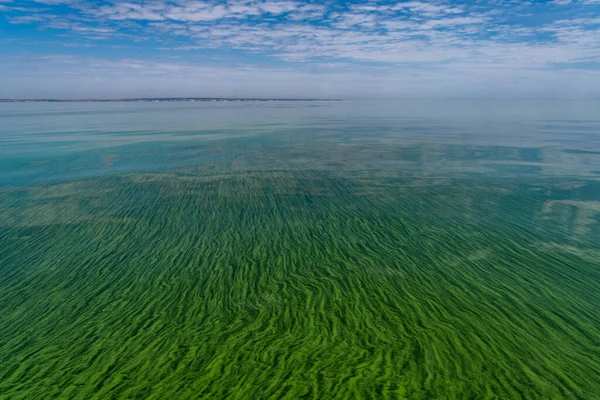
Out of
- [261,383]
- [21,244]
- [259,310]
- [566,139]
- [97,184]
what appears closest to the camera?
[261,383]

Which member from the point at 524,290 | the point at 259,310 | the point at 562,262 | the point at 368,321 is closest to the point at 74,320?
the point at 259,310

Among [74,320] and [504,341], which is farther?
[74,320]

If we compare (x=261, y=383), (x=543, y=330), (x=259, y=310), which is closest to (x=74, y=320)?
(x=259, y=310)

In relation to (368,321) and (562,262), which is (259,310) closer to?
(368,321)

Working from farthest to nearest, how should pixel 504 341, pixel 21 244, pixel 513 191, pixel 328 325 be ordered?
pixel 513 191
pixel 21 244
pixel 328 325
pixel 504 341

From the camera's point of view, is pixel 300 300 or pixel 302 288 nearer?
pixel 300 300

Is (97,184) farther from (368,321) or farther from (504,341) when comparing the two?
(504,341)
